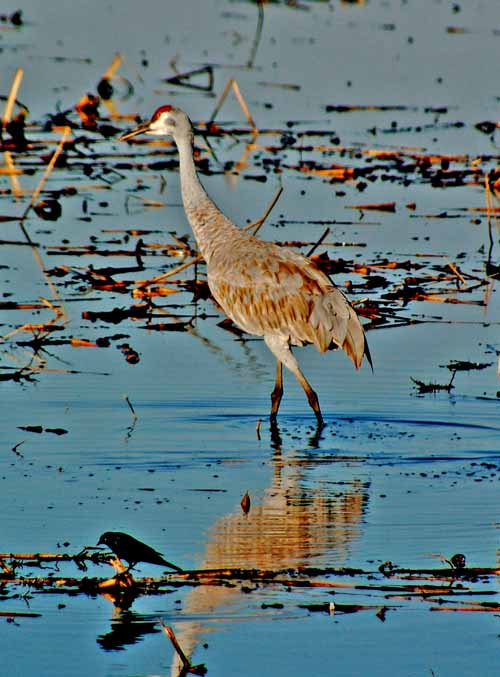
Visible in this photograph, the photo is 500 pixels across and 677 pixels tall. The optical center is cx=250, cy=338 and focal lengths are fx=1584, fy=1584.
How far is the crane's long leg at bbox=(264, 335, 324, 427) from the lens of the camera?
954 cm

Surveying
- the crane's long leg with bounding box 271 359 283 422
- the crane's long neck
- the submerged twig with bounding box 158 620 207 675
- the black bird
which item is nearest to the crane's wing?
the crane's long neck

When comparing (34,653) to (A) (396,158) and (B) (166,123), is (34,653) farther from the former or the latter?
(A) (396,158)

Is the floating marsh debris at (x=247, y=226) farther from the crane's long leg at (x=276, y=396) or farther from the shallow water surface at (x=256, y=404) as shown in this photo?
Result: the crane's long leg at (x=276, y=396)

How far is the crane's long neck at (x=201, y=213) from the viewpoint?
10539mm

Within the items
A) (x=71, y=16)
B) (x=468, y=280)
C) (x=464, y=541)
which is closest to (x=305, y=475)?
(x=464, y=541)

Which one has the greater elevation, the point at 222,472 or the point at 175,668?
the point at 222,472

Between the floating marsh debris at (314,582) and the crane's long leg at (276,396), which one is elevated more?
the crane's long leg at (276,396)

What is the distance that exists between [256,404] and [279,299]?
0.68 metres

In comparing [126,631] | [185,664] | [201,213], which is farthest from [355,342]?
[185,664]

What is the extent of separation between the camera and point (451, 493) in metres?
8.09

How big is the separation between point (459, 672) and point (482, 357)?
18.0 feet

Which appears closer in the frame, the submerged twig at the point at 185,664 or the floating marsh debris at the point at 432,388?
the submerged twig at the point at 185,664

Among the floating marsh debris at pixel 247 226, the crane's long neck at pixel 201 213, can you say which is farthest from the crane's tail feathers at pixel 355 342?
the floating marsh debris at pixel 247 226

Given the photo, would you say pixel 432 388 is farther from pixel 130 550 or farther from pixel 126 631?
pixel 126 631
